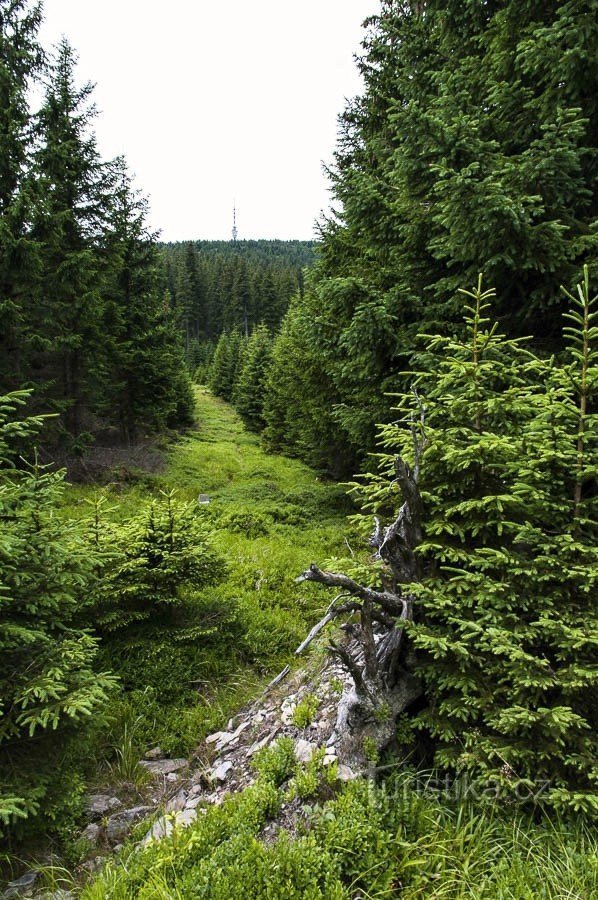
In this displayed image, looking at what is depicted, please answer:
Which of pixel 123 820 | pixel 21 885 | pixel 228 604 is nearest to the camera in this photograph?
pixel 21 885

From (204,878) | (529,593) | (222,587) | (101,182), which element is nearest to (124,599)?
(222,587)

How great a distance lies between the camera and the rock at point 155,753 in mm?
4156

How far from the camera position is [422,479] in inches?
133

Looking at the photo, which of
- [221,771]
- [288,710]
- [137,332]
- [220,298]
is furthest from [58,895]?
[220,298]

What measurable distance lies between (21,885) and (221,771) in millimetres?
1440

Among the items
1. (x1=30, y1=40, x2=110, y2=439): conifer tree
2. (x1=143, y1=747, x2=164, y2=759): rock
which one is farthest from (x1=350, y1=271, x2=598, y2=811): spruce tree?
(x1=30, y1=40, x2=110, y2=439): conifer tree

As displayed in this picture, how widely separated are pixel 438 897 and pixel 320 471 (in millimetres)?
13568

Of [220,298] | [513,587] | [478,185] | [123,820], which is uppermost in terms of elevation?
[220,298]

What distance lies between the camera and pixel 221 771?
143 inches

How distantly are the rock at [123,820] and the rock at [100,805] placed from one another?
0.12 m

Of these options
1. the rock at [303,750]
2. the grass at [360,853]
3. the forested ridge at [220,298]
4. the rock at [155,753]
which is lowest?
the rock at [155,753]

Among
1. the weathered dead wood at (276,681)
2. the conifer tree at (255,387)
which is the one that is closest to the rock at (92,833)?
the weathered dead wood at (276,681)

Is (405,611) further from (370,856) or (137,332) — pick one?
(137,332)

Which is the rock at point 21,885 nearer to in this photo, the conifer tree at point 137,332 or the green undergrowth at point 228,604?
the green undergrowth at point 228,604
